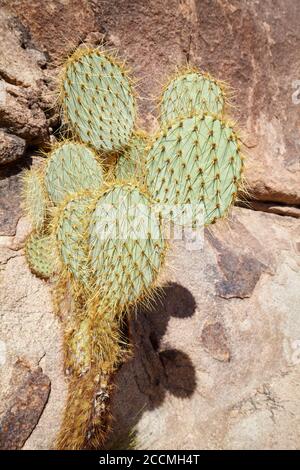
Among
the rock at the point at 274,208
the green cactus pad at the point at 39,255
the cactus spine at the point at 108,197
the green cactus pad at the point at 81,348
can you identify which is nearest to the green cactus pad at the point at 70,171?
the cactus spine at the point at 108,197

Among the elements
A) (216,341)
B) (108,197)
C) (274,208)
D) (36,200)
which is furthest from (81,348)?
(274,208)

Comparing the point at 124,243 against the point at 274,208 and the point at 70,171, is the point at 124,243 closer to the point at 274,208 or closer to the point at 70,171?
the point at 70,171

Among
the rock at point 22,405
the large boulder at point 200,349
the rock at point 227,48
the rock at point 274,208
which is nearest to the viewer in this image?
the rock at point 22,405

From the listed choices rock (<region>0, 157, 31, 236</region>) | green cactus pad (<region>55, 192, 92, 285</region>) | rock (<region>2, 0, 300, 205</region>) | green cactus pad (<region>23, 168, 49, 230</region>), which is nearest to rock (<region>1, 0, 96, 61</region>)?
rock (<region>2, 0, 300, 205</region>)

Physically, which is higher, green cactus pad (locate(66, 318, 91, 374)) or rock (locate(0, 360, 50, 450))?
green cactus pad (locate(66, 318, 91, 374))

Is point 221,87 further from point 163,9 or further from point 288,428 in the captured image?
point 288,428

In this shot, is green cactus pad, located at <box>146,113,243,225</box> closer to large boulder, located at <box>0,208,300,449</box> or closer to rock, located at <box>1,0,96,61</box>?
large boulder, located at <box>0,208,300,449</box>

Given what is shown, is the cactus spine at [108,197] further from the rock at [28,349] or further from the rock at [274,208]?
the rock at [274,208]

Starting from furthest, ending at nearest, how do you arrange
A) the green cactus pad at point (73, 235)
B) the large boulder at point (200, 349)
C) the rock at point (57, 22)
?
the rock at point (57, 22), the large boulder at point (200, 349), the green cactus pad at point (73, 235)
